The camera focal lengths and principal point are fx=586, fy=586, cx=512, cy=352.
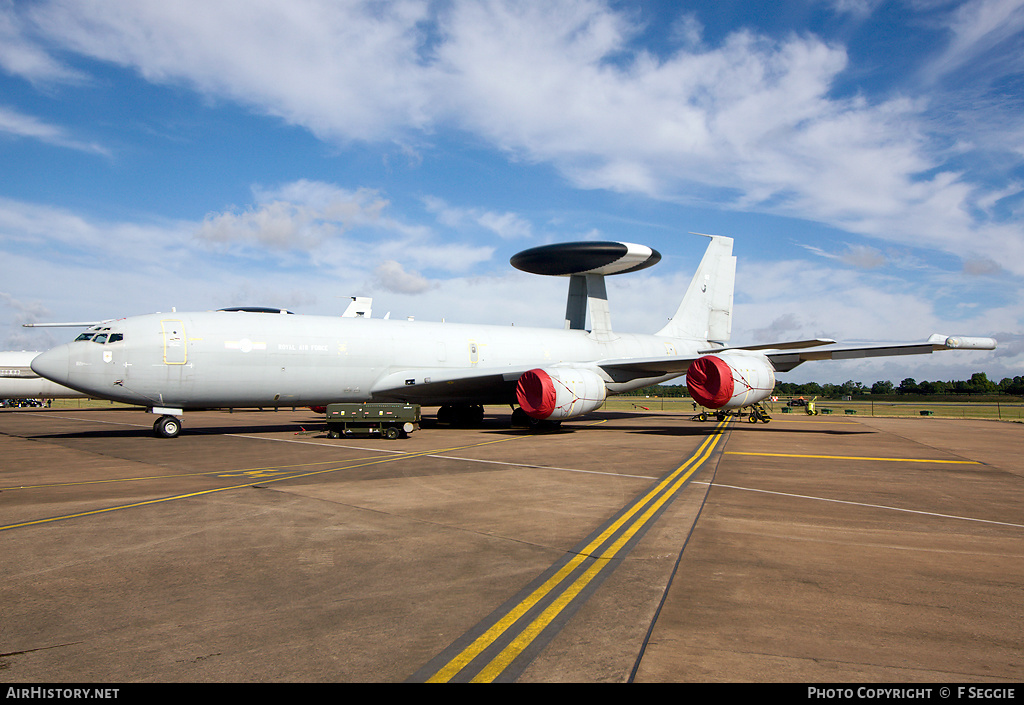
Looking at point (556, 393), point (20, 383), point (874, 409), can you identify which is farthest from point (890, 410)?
point (20, 383)

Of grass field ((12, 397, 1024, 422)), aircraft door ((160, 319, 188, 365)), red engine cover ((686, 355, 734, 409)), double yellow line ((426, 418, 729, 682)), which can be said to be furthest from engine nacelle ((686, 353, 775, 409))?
grass field ((12, 397, 1024, 422))

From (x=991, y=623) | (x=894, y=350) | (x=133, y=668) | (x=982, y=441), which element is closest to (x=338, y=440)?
(x=133, y=668)

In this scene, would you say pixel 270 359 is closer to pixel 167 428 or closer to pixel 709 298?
pixel 167 428

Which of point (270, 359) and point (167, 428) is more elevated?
point (270, 359)

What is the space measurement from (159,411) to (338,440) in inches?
244

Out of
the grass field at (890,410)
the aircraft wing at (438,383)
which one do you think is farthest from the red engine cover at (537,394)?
the grass field at (890,410)

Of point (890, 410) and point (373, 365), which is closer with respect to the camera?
point (373, 365)

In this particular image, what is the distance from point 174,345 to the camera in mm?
19297

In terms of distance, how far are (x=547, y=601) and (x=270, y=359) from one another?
18.1 meters

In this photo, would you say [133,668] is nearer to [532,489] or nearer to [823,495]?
[532,489]

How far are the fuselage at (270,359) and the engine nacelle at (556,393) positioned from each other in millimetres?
2423

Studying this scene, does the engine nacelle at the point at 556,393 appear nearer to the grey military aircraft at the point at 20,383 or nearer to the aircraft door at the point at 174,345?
the aircraft door at the point at 174,345

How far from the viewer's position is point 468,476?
12242mm

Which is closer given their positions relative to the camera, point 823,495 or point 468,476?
point 823,495
